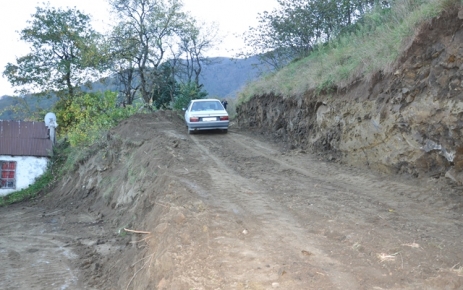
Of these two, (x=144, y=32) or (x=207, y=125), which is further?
(x=144, y=32)

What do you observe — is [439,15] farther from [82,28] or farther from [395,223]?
[82,28]

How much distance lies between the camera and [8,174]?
2392 centimetres

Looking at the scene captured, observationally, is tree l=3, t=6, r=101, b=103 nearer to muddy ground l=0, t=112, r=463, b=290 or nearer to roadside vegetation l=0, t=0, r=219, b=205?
roadside vegetation l=0, t=0, r=219, b=205

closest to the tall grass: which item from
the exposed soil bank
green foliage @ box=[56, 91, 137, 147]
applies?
the exposed soil bank

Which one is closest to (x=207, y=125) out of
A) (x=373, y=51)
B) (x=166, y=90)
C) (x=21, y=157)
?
(x=373, y=51)

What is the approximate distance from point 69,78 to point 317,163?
88.4 ft

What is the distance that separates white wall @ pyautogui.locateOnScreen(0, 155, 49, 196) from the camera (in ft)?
77.0

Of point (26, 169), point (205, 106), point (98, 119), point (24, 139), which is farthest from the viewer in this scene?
point (24, 139)

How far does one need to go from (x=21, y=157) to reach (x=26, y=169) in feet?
2.53

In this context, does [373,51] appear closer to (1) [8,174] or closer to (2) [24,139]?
(2) [24,139]

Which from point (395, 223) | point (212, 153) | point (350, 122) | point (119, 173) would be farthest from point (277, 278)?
point (119, 173)

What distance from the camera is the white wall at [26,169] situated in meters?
23.5

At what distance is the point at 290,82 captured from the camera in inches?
677

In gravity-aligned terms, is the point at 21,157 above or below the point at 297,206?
below
